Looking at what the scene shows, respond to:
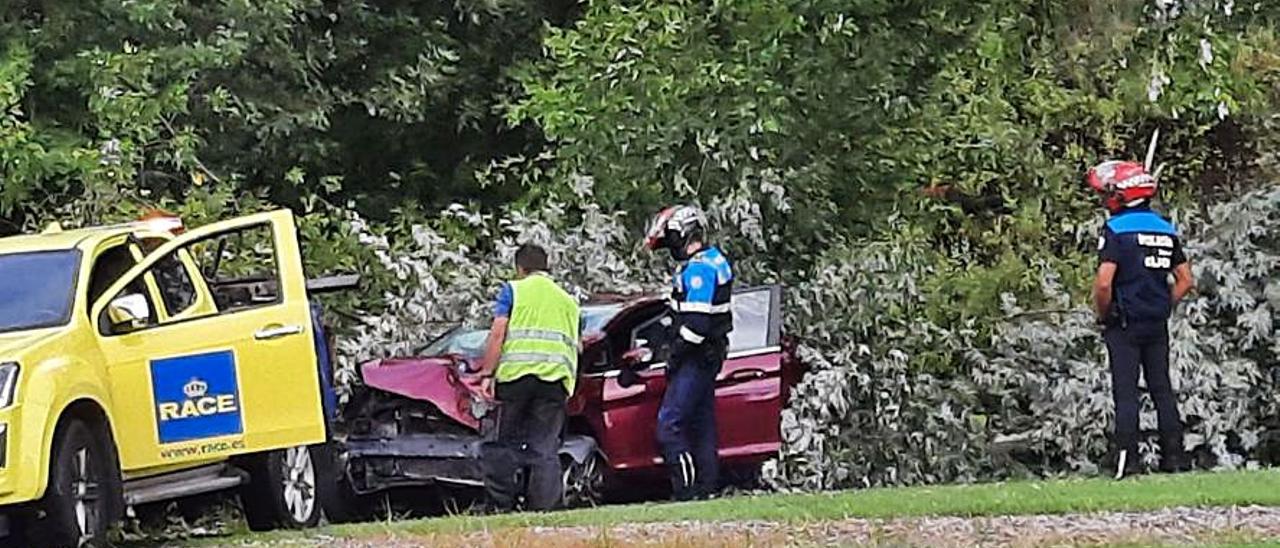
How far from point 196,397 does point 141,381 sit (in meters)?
0.29

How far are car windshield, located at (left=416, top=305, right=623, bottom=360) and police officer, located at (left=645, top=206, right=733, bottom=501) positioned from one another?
1015mm

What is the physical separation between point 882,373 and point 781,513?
16.8 feet

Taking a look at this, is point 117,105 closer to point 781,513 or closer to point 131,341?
point 131,341

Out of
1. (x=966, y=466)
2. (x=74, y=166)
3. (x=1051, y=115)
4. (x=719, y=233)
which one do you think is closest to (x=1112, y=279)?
(x=966, y=466)

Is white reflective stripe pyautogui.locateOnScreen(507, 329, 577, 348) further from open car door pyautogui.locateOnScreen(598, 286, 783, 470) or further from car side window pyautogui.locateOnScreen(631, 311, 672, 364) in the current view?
car side window pyautogui.locateOnScreen(631, 311, 672, 364)

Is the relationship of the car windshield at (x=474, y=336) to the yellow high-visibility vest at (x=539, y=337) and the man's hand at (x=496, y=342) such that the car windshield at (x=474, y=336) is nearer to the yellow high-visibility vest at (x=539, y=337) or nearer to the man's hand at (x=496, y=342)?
the yellow high-visibility vest at (x=539, y=337)

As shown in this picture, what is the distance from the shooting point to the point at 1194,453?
15406 millimetres

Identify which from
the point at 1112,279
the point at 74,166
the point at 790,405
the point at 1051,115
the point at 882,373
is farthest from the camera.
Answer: the point at 1051,115

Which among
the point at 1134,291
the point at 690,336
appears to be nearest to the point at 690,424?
the point at 690,336

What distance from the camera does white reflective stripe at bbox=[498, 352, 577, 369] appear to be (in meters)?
12.2

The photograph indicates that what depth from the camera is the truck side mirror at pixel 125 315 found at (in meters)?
10.6

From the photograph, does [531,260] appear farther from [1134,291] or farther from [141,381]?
[1134,291]

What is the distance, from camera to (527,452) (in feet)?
40.8

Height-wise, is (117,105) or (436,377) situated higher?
(117,105)
